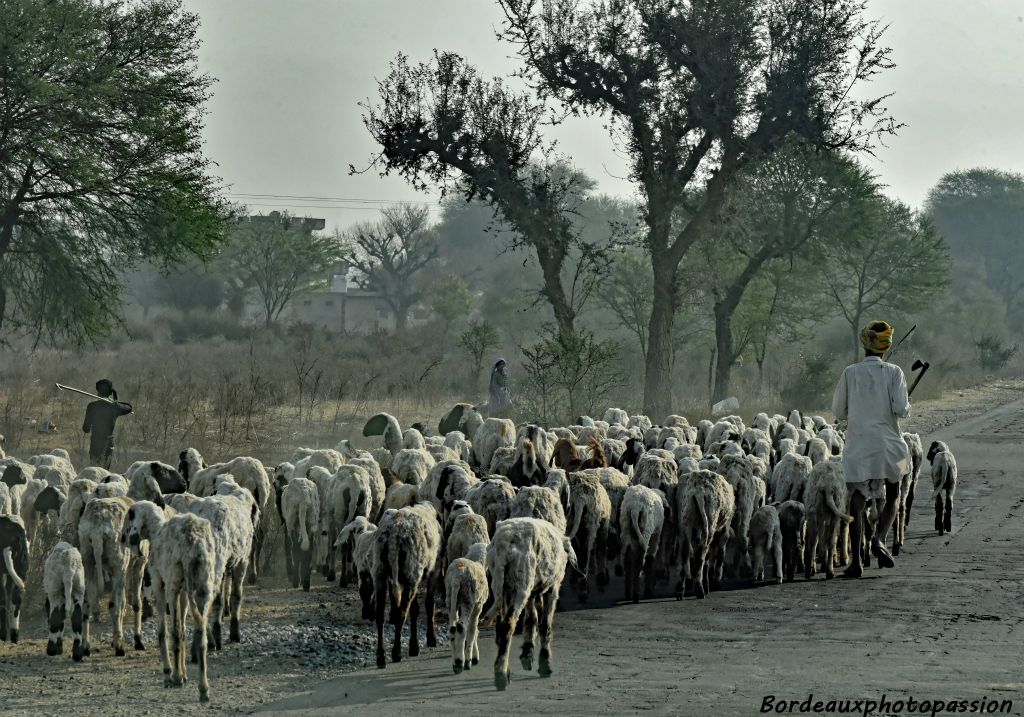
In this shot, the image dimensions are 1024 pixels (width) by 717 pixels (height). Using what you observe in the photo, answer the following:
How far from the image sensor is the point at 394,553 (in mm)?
8258

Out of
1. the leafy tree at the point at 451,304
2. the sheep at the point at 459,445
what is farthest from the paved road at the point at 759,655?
the leafy tree at the point at 451,304

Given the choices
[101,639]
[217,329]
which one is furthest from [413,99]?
[217,329]

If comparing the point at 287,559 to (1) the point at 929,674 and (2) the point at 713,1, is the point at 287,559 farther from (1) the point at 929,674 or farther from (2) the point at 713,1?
(2) the point at 713,1

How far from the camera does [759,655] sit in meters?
8.08

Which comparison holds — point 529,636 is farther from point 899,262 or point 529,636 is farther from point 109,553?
point 899,262

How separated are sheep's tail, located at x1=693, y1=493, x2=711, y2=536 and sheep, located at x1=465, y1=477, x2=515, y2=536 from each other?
1503 millimetres

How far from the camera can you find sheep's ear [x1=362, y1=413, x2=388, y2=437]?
595 inches

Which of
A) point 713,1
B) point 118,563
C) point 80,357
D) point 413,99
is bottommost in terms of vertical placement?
point 118,563

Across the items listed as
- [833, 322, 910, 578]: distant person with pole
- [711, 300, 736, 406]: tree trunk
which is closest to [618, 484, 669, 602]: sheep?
[833, 322, 910, 578]: distant person with pole

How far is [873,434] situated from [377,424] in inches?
257

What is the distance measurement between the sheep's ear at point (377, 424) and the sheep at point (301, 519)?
435 centimetres

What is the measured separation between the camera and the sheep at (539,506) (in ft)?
30.7

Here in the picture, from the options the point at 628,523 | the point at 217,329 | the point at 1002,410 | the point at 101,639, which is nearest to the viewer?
the point at 101,639

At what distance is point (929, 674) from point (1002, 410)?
86.5 feet
